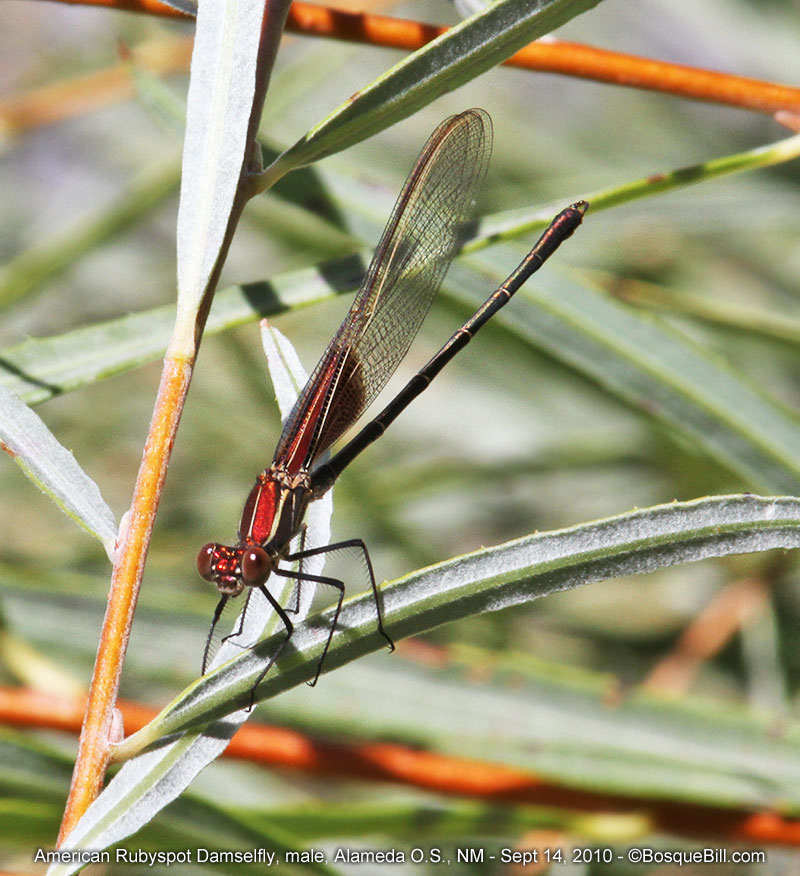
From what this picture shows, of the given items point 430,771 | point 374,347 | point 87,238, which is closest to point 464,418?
point 374,347

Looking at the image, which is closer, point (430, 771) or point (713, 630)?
point (430, 771)

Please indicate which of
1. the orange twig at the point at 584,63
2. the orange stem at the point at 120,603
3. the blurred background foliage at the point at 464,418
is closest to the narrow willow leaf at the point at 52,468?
the orange stem at the point at 120,603

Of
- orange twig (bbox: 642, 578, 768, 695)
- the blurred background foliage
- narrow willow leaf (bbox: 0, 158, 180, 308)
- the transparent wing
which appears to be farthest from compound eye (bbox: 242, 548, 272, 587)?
orange twig (bbox: 642, 578, 768, 695)

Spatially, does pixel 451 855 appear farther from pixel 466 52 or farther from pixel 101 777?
pixel 466 52

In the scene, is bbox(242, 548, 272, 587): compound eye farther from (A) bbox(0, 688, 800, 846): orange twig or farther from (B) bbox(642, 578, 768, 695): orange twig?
(B) bbox(642, 578, 768, 695): orange twig

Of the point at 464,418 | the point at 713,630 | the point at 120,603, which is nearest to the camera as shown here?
the point at 120,603

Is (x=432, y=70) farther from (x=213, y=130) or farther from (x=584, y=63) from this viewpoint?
(x=584, y=63)

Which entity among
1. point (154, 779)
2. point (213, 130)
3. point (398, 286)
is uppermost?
point (398, 286)
